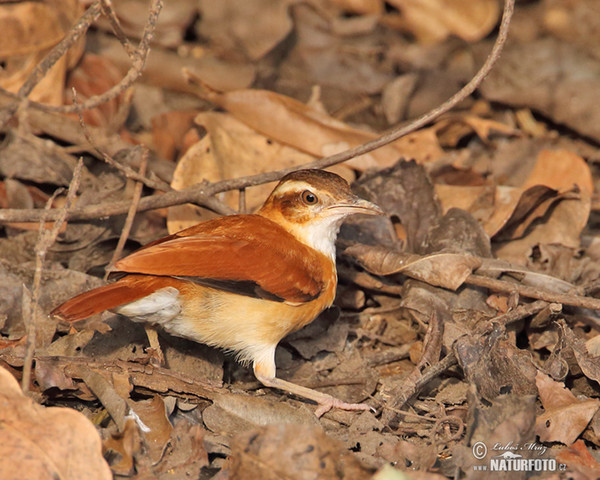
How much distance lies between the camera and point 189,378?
468 cm

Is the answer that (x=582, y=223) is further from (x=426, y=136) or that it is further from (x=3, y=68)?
(x=3, y=68)

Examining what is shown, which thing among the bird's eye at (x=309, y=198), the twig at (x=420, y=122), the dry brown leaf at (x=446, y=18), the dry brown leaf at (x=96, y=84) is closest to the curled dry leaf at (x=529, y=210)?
the twig at (x=420, y=122)

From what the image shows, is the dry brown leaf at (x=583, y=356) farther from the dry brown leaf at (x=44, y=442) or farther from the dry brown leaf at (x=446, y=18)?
the dry brown leaf at (x=446, y=18)

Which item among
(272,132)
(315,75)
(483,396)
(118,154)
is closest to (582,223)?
→ (483,396)

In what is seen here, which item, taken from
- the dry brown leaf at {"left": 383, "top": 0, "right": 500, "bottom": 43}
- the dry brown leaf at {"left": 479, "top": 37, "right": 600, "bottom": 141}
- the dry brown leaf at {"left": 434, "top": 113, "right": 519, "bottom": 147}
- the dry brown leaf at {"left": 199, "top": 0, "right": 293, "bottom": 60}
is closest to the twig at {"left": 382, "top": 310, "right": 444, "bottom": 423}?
the dry brown leaf at {"left": 434, "top": 113, "right": 519, "bottom": 147}

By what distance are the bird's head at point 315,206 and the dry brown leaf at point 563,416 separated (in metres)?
1.69

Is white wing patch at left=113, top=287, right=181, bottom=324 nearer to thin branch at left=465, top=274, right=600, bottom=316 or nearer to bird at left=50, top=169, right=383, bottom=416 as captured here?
bird at left=50, top=169, right=383, bottom=416

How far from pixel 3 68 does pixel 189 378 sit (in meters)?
3.88

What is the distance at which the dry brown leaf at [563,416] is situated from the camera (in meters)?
4.45

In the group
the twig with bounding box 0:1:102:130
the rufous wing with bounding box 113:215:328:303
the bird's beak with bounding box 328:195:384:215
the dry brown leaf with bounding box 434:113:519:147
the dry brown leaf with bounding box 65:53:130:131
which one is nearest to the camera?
the rufous wing with bounding box 113:215:328:303

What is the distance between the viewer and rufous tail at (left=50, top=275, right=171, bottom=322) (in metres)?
4.21

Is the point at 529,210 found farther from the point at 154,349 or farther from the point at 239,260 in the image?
the point at 154,349

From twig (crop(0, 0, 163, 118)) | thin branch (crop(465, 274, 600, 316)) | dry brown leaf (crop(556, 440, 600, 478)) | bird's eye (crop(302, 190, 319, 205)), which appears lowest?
dry brown leaf (crop(556, 440, 600, 478))

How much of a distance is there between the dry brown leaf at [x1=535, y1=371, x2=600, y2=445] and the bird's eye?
2003 mm
